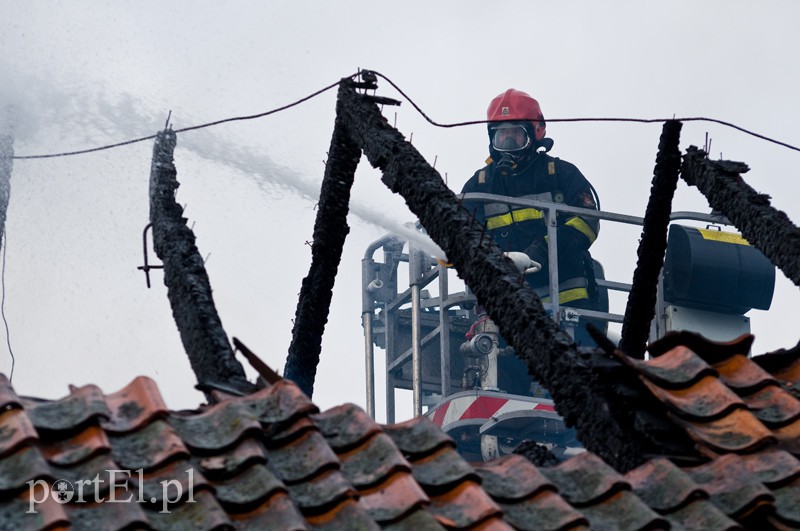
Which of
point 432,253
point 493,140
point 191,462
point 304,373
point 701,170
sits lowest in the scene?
point 191,462

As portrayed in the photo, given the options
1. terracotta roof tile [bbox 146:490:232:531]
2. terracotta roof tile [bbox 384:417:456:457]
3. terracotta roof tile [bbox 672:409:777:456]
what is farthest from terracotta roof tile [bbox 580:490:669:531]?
terracotta roof tile [bbox 146:490:232:531]

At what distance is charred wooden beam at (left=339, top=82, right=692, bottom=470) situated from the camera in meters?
4.48

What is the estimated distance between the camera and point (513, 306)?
16.7 feet

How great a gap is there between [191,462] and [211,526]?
0.34m

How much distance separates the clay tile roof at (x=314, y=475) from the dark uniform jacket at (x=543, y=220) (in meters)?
10.4

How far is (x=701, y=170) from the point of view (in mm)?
6855

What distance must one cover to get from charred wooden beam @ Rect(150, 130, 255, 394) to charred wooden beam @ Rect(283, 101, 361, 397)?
0.92 meters

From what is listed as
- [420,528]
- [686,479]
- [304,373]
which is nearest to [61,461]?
[420,528]

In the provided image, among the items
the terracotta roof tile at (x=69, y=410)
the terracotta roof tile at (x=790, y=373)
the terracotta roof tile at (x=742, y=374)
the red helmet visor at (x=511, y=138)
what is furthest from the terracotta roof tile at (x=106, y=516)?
the red helmet visor at (x=511, y=138)

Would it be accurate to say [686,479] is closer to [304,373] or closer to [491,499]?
[491,499]

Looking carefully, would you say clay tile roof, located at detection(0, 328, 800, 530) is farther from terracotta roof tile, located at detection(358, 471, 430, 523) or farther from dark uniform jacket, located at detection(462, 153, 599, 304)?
dark uniform jacket, located at detection(462, 153, 599, 304)

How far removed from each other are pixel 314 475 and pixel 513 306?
6.06ft

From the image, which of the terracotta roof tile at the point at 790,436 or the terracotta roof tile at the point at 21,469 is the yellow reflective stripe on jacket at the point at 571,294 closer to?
the terracotta roof tile at the point at 790,436

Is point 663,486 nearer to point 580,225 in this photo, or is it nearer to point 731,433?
point 731,433
